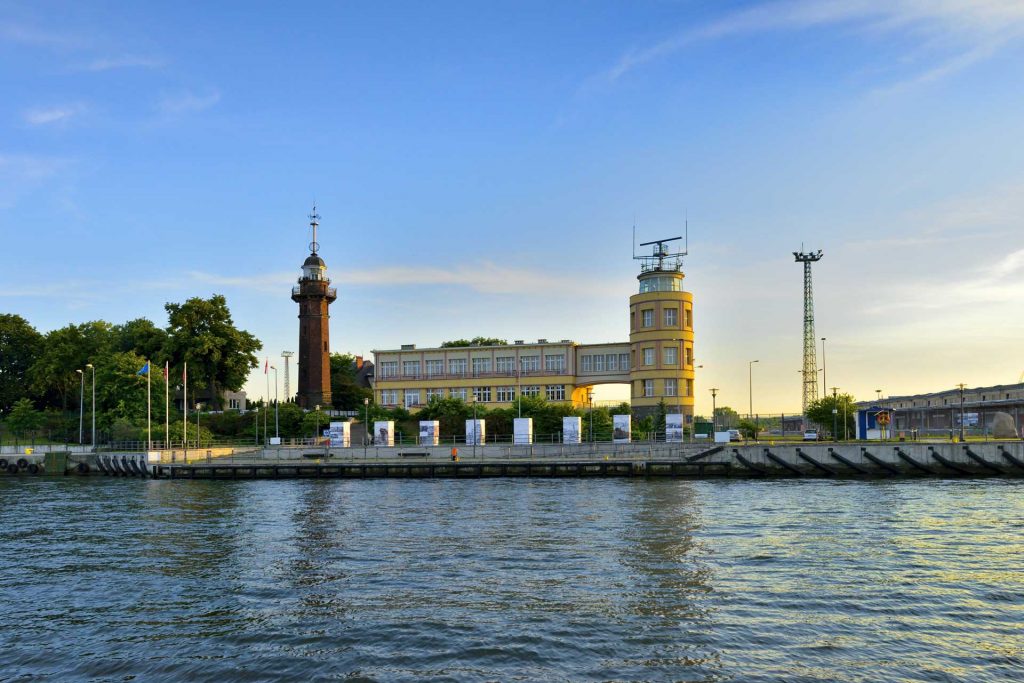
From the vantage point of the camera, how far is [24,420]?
102 m

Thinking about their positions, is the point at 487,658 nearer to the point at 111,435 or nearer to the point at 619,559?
the point at 619,559

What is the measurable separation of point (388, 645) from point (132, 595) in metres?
9.54

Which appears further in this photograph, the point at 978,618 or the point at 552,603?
the point at 552,603

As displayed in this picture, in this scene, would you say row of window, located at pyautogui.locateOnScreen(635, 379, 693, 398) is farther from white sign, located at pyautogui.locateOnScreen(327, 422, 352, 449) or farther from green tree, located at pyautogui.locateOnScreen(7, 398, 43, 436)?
green tree, located at pyautogui.locateOnScreen(7, 398, 43, 436)

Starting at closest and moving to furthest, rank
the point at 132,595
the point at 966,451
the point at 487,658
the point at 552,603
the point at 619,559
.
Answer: the point at 487,658 → the point at 552,603 → the point at 132,595 → the point at 619,559 → the point at 966,451

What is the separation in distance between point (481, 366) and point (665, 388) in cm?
2540

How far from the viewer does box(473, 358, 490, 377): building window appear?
107094mm

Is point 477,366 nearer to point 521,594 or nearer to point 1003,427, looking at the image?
point 1003,427

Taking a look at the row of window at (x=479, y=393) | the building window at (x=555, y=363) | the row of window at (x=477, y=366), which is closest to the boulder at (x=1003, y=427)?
the row of window at (x=479, y=393)

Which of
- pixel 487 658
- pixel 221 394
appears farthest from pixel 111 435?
pixel 487 658

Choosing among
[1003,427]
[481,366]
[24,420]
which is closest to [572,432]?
[481,366]

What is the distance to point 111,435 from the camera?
92812mm

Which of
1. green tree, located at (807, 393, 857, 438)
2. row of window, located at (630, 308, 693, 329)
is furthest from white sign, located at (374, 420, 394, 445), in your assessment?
A: green tree, located at (807, 393, 857, 438)

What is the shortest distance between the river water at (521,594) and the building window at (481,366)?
65.2m
